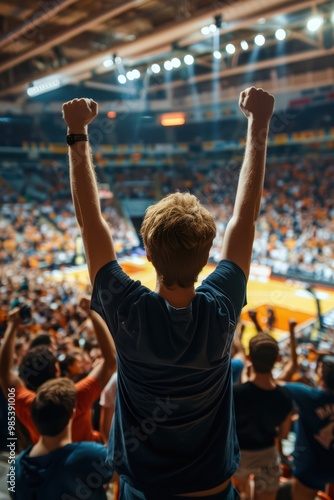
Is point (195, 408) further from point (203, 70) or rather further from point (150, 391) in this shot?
point (203, 70)

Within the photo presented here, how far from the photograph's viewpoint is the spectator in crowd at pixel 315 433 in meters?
2.17

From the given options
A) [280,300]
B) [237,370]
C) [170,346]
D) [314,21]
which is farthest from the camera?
[280,300]

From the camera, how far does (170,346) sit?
0.98m

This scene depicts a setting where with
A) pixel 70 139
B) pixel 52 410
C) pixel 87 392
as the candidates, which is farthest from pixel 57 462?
pixel 70 139

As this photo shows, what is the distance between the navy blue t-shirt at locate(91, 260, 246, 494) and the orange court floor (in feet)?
23.8

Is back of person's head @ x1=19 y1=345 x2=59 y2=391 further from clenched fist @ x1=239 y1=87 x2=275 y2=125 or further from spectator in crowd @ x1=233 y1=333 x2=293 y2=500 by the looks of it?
clenched fist @ x1=239 y1=87 x2=275 y2=125

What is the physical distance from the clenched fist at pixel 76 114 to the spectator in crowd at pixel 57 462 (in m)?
1.15

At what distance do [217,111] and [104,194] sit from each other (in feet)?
23.6

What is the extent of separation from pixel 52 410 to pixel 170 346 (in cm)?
96

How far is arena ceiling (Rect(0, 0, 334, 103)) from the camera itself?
19.2ft

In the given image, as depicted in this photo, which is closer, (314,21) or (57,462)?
(57,462)

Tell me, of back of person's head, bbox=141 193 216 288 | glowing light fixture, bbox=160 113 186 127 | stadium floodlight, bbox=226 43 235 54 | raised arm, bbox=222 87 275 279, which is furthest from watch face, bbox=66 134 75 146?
glowing light fixture, bbox=160 113 186 127

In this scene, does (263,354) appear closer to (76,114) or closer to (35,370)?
(35,370)

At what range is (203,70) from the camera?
50.4 ft
